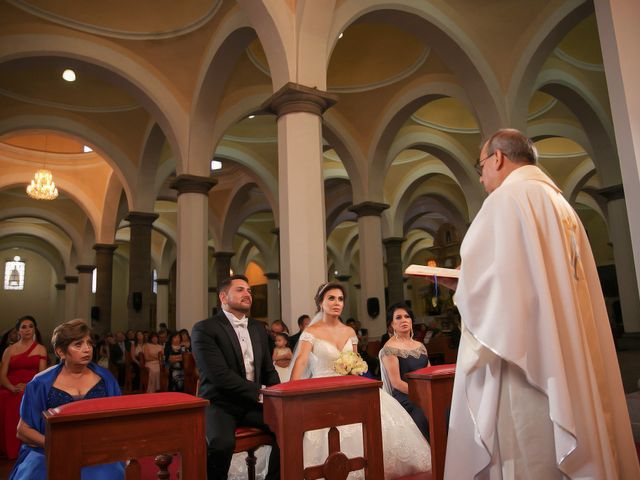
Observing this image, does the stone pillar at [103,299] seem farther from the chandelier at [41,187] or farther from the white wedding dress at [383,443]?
the white wedding dress at [383,443]

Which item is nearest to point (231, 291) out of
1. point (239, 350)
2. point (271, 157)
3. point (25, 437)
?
point (239, 350)

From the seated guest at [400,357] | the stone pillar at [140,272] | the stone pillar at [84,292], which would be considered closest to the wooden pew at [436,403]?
Answer: the seated guest at [400,357]

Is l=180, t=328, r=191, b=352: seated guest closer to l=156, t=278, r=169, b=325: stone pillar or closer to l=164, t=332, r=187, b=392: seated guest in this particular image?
l=164, t=332, r=187, b=392: seated guest

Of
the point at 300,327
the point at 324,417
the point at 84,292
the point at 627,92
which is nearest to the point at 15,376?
the point at 300,327

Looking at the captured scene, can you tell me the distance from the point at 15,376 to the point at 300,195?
3875 millimetres

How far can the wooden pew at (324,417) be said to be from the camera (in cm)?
253

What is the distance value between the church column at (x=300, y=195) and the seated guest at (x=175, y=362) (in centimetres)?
312

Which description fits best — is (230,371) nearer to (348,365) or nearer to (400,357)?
(348,365)

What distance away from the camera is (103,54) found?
10.2m

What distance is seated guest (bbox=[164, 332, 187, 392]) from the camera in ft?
29.7

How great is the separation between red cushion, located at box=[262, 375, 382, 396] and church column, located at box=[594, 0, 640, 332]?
2557 mm

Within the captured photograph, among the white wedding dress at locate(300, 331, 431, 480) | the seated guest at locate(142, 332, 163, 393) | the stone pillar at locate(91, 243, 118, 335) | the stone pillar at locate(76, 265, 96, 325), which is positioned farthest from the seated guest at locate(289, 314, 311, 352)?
the stone pillar at locate(76, 265, 96, 325)

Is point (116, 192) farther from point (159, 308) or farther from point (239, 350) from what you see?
point (239, 350)

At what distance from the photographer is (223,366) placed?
3.50 m
